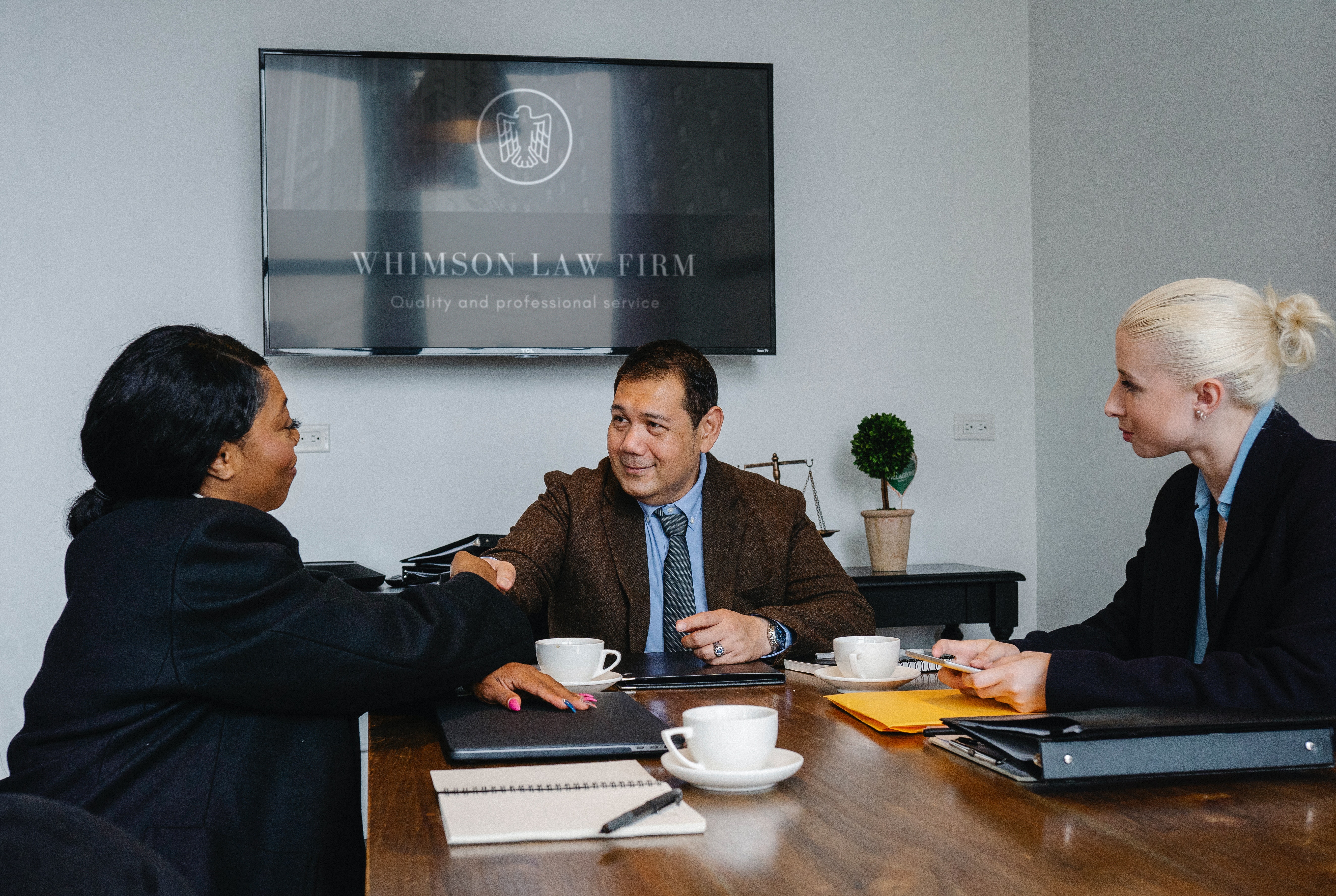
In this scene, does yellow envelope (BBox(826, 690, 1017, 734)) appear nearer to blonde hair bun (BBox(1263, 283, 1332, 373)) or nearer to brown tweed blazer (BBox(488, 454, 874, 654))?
brown tweed blazer (BBox(488, 454, 874, 654))

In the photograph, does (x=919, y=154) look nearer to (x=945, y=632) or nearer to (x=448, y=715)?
(x=945, y=632)

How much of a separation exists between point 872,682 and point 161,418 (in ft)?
3.13

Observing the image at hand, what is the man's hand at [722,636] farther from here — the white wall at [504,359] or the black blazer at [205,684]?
the white wall at [504,359]

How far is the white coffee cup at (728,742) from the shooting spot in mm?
922

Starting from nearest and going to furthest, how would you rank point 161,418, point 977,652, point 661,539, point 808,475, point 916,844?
point 916,844, point 161,418, point 977,652, point 661,539, point 808,475

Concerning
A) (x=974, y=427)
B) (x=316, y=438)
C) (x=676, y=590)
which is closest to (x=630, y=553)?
(x=676, y=590)

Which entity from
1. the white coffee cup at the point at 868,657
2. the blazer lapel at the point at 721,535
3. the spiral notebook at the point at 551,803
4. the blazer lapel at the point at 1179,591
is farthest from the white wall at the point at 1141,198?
the spiral notebook at the point at 551,803

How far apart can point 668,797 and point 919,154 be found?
2.96 meters

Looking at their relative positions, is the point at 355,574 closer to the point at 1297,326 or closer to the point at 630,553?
the point at 630,553

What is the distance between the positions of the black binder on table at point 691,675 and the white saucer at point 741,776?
1.61ft

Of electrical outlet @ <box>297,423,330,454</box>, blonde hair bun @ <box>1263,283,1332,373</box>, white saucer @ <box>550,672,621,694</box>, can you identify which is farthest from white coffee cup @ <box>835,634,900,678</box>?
electrical outlet @ <box>297,423,330,454</box>

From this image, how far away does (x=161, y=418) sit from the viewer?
124 cm

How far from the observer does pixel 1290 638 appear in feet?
3.95

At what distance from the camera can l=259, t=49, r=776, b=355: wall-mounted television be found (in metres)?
2.97
